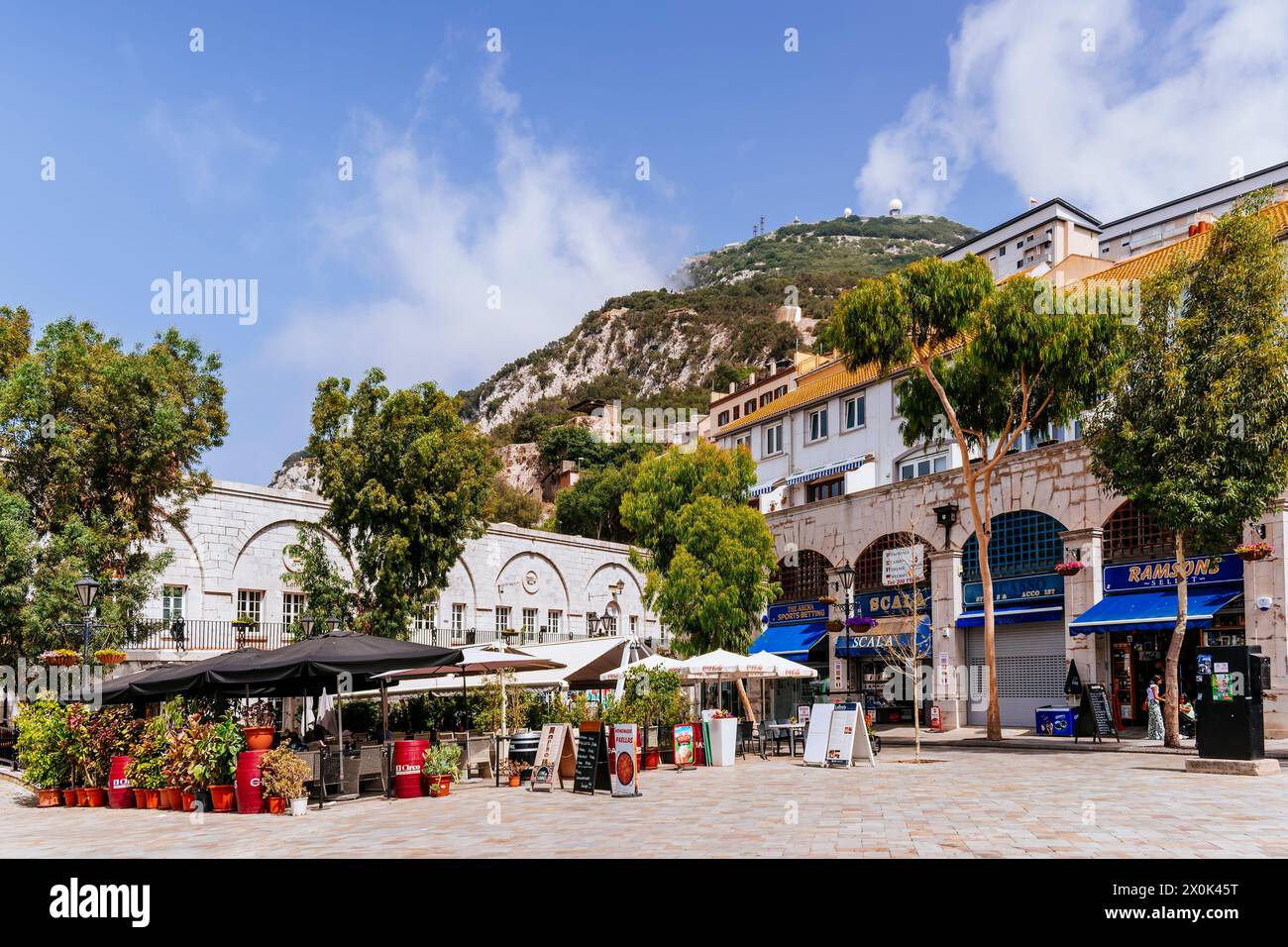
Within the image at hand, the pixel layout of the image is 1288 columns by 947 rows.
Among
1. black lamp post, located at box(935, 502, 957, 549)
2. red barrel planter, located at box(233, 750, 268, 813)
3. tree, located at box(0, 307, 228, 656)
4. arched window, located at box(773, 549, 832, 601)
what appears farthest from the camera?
arched window, located at box(773, 549, 832, 601)

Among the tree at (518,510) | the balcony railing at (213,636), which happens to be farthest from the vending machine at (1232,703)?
the tree at (518,510)

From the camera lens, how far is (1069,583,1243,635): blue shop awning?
24.3m

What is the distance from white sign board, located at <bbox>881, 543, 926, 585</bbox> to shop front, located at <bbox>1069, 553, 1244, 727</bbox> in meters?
6.57

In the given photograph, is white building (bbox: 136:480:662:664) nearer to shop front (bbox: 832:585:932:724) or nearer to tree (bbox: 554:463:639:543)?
shop front (bbox: 832:585:932:724)

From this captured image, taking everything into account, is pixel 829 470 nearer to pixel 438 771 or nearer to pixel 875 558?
pixel 875 558

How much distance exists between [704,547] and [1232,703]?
18.9 metres

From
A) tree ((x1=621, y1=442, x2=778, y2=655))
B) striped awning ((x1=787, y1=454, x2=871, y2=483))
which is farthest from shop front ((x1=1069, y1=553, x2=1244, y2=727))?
striped awning ((x1=787, y1=454, x2=871, y2=483))

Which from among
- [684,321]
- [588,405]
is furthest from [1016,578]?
[684,321]

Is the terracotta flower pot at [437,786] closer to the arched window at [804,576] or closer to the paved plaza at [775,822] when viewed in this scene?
the paved plaza at [775,822]

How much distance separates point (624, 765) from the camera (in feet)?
55.0

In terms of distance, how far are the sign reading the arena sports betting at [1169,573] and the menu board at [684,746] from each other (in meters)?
11.7

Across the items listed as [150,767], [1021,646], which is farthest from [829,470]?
[150,767]

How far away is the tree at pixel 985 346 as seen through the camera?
24938 mm
